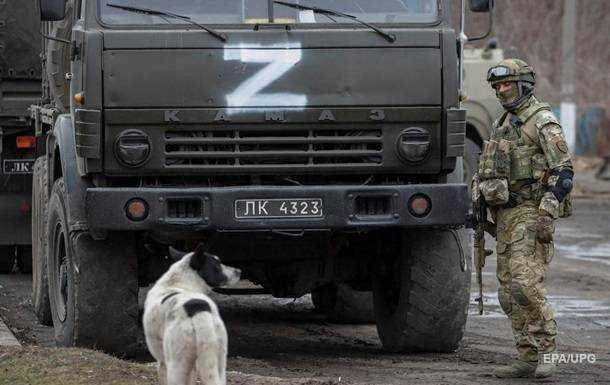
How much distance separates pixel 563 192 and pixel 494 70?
2.86ft

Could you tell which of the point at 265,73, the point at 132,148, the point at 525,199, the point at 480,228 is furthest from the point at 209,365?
the point at 480,228

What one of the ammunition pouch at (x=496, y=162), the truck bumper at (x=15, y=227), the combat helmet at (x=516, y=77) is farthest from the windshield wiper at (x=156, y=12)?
the truck bumper at (x=15, y=227)

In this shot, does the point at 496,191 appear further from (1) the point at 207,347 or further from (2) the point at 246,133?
(1) the point at 207,347

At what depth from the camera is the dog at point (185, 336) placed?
7.15 meters

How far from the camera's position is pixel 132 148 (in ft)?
30.2

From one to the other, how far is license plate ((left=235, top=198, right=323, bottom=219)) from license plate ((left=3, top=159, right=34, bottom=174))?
6.54m

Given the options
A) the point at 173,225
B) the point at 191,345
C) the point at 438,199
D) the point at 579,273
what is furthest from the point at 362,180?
the point at 579,273

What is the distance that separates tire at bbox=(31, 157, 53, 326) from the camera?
442 inches

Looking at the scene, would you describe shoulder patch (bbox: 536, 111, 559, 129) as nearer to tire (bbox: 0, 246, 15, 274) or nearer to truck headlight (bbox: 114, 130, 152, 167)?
truck headlight (bbox: 114, 130, 152, 167)

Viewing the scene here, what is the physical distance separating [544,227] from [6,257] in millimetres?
7967

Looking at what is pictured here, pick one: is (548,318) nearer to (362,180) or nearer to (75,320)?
(362,180)

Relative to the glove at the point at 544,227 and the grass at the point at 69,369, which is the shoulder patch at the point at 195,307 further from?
the glove at the point at 544,227

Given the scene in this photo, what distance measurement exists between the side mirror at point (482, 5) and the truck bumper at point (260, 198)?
4.58 ft

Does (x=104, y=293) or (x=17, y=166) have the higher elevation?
(x=17, y=166)
